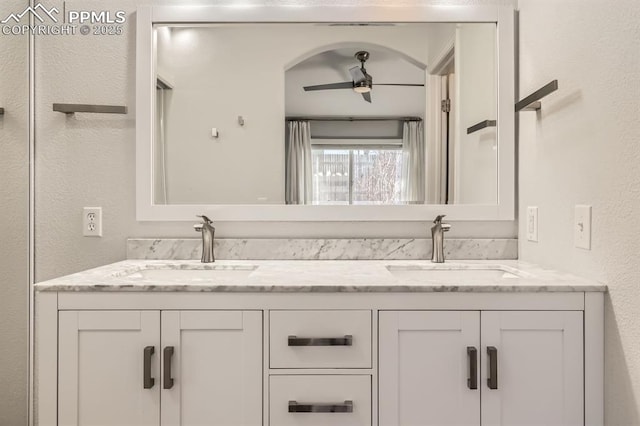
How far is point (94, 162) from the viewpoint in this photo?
167cm

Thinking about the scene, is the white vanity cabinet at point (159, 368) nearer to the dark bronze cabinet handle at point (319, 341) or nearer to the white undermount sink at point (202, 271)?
the dark bronze cabinet handle at point (319, 341)

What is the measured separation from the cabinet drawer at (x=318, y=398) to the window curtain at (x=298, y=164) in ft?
2.37

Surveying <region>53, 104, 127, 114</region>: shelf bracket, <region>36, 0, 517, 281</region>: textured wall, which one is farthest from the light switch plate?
<region>53, 104, 127, 114</region>: shelf bracket

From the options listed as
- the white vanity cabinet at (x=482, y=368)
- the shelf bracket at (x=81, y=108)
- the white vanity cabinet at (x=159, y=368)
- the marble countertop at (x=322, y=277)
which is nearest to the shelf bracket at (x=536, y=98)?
the marble countertop at (x=322, y=277)

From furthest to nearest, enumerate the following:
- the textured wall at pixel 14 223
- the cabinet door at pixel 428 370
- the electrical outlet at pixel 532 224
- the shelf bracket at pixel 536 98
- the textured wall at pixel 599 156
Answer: the textured wall at pixel 14 223 → the electrical outlet at pixel 532 224 → the shelf bracket at pixel 536 98 → the cabinet door at pixel 428 370 → the textured wall at pixel 599 156

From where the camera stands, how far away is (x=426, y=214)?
1655 millimetres

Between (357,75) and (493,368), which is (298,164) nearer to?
(357,75)

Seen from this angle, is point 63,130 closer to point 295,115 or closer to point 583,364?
point 295,115

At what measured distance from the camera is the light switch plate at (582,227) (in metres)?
1.18

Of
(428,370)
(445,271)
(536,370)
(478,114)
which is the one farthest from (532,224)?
(428,370)

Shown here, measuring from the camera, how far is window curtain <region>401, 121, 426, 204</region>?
1646 millimetres

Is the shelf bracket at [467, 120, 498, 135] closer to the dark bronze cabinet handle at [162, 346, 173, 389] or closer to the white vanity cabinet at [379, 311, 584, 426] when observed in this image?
the white vanity cabinet at [379, 311, 584, 426]

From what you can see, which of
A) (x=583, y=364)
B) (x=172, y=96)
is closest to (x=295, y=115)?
(x=172, y=96)

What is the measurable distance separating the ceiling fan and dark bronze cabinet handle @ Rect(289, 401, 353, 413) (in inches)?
41.9
